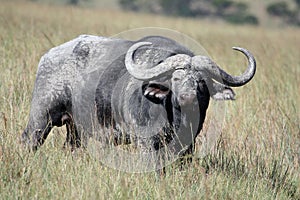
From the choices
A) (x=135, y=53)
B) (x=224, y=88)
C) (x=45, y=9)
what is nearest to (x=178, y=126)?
(x=224, y=88)

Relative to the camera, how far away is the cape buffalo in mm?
5160

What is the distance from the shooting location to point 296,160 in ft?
20.8

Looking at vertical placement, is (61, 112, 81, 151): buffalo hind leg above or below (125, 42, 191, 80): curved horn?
below

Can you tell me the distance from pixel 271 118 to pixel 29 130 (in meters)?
2.87

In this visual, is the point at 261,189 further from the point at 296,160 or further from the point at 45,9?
the point at 45,9

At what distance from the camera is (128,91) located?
18.6 ft

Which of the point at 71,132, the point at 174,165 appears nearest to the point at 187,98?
the point at 174,165

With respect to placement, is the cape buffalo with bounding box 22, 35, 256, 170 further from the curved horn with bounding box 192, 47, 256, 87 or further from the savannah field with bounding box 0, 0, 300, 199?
the savannah field with bounding box 0, 0, 300, 199

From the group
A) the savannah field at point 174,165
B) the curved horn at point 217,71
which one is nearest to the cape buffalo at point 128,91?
the curved horn at point 217,71

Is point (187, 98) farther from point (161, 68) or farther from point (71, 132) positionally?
point (71, 132)

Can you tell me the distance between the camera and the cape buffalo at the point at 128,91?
16.9 feet

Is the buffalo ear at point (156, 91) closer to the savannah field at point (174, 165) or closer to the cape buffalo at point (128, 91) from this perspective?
the cape buffalo at point (128, 91)

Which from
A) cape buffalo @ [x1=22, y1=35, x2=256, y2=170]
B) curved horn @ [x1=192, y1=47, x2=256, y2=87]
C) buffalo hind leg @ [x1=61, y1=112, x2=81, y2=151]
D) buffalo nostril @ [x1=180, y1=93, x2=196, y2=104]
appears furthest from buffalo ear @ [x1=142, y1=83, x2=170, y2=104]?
buffalo hind leg @ [x1=61, y1=112, x2=81, y2=151]

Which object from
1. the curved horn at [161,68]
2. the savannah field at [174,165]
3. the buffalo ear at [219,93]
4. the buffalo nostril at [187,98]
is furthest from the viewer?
the buffalo ear at [219,93]
